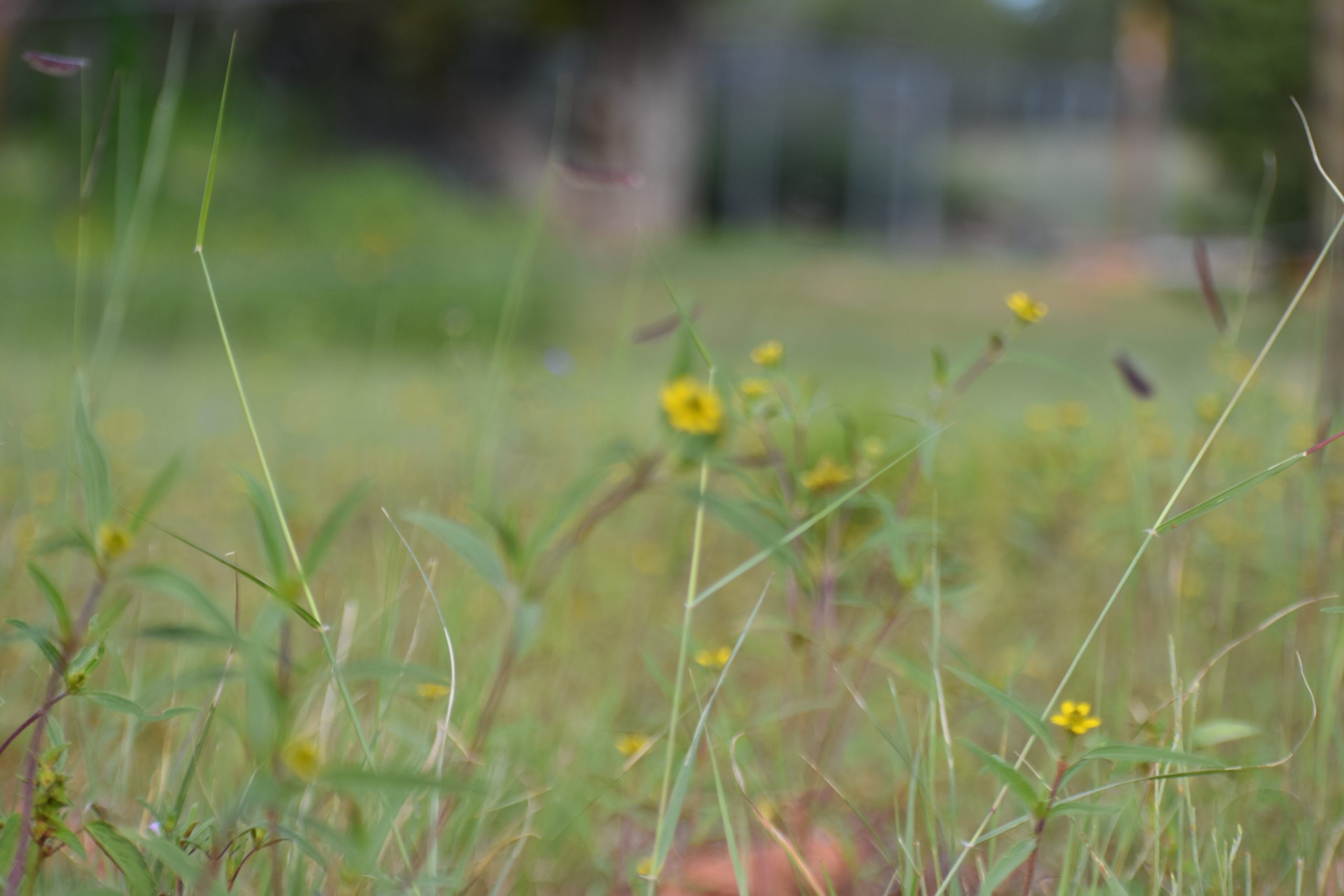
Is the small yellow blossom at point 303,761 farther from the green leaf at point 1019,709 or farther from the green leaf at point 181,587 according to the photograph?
the green leaf at point 1019,709

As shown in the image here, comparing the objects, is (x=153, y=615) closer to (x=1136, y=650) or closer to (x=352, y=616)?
(x=352, y=616)

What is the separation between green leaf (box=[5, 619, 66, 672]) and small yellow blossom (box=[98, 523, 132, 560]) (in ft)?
0.17

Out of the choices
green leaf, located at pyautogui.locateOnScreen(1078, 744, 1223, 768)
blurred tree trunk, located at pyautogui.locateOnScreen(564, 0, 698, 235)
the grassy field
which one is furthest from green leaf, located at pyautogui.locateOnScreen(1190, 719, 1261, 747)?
blurred tree trunk, located at pyautogui.locateOnScreen(564, 0, 698, 235)

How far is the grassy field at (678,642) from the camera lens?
675mm

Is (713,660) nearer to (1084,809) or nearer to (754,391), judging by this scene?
(754,391)

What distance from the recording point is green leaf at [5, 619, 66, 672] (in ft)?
1.90

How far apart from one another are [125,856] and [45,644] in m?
0.12

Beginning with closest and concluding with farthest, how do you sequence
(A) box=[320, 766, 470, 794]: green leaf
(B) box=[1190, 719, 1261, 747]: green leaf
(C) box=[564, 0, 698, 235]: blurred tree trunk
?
(A) box=[320, 766, 470, 794]: green leaf → (B) box=[1190, 719, 1261, 747]: green leaf → (C) box=[564, 0, 698, 235]: blurred tree trunk

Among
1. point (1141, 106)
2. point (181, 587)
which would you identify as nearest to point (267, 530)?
point (181, 587)

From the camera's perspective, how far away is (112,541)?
1.83ft

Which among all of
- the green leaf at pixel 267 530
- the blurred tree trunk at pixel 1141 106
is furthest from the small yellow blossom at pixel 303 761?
the blurred tree trunk at pixel 1141 106

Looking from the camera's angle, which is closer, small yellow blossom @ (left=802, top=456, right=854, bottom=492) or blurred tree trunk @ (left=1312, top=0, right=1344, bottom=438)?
small yellow blossom @ (left=802, top=456, right=854, bottom=492)

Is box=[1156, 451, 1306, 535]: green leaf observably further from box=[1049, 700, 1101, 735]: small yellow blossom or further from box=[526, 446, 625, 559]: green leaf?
box=[526, 446, 625, 559]: green leaf

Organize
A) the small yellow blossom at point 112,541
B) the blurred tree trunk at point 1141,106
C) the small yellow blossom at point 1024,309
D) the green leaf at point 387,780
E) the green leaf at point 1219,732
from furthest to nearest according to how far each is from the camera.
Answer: the blurred tree trunk at point 1141,106 → the small yellow blossom at point 1024,309 → the green leaf at point 1219,732 → the small yellow blossom at point 112,541 → the green leaf at point 387,780
